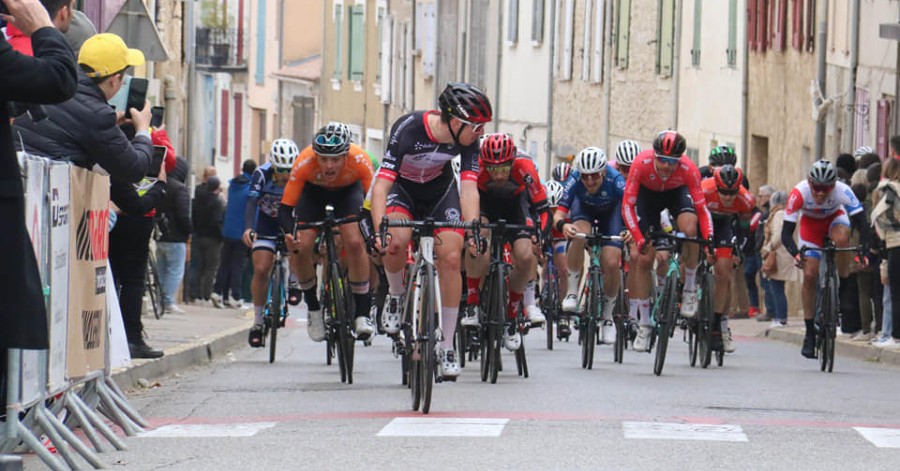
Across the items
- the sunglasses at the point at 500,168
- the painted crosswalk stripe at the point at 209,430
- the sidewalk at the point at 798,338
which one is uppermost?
the sunglasses at the point at 500,168

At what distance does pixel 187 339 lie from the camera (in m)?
19.1

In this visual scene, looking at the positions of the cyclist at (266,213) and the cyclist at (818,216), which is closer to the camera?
the cyclist at (266,213)

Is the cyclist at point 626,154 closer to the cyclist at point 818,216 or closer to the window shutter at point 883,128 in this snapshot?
the cyclist at point 818,216

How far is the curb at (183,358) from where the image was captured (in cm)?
1403

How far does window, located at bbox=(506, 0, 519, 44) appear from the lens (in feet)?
160

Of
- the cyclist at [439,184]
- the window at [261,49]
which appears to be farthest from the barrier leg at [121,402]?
the window at [261,49]

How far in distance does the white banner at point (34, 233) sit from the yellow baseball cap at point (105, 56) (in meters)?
2.50

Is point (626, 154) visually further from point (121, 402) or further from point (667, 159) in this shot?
point (121, 402)

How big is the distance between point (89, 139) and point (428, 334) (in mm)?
2133

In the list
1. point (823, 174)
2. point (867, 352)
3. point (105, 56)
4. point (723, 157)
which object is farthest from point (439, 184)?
point (867, 352)

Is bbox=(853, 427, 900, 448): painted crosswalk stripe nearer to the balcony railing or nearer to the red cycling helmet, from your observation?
the red cycling helmet

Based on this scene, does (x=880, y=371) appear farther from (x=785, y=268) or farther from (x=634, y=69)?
(x=634, y=69)


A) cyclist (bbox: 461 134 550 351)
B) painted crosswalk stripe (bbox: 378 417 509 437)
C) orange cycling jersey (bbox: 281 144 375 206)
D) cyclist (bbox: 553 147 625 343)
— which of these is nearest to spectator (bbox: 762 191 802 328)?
cyclist (bbox: 553 147 625 343)

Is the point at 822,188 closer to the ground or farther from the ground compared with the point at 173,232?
farther from the ground
